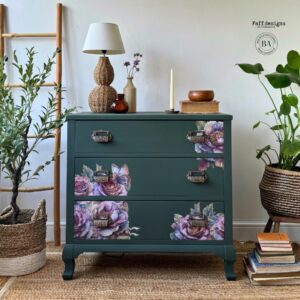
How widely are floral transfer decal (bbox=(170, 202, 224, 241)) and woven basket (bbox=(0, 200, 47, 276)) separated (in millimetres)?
705

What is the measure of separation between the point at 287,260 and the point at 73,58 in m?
1.67

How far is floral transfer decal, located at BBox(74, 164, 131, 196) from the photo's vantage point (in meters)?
1.76

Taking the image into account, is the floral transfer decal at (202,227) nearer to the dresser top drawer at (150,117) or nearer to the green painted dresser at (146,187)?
the green painted dresser at (146,187)

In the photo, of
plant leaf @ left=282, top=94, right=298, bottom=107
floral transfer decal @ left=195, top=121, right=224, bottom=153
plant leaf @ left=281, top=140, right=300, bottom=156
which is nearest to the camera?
floral transfer decal @ left=195, top=121, right=224, bottom=153

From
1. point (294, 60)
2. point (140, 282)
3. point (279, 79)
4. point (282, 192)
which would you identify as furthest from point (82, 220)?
point (294, 60)

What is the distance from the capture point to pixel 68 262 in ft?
5.85

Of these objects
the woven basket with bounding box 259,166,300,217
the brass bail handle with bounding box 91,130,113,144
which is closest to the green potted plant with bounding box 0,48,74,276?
the brass bail handle with bounding box 91,130,113,144

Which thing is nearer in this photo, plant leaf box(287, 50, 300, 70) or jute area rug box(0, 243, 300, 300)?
jute area rug box(0, 243, 300, 300)

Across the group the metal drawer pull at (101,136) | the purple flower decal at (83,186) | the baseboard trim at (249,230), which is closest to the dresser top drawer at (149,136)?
the metal drawer pull at (101,136)

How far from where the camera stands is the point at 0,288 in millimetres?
1699

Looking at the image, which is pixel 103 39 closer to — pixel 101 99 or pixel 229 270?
pixel 101 99

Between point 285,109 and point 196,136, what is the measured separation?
1.99ft

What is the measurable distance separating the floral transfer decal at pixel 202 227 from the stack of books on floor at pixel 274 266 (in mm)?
216

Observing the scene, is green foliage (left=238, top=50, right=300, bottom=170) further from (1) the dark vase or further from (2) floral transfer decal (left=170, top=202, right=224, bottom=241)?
(1) the dark vase
